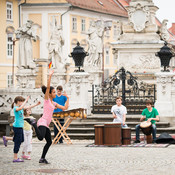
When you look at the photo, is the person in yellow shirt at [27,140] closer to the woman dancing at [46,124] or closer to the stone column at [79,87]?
the woman dancing at [46,124]

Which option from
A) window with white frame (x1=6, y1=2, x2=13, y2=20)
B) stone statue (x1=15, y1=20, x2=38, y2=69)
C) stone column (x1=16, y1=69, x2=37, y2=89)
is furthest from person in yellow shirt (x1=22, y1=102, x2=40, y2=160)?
window with white frame (x1=6, y1=2, x2=13, y2=20)

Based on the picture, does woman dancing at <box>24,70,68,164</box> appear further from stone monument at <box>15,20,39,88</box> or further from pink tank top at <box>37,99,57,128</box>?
stone monument at <box>15,20,39,88</box>

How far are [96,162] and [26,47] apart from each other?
444 inches

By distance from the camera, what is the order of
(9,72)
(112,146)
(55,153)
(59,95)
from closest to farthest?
(55,153)
(112,146)
(59,95)
(9,72)

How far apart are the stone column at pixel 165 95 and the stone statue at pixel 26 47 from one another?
16.5 feet

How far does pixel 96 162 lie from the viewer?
13.0 metres

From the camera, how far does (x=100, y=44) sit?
29094mm

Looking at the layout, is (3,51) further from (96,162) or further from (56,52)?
(96,162)

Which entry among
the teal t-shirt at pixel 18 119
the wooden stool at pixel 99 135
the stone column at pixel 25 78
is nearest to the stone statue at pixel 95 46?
the stone column at pixel 25 78

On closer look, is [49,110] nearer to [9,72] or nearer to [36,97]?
Result: [36,97]

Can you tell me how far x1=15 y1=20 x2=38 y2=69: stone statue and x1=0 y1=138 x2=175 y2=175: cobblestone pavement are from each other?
743cm

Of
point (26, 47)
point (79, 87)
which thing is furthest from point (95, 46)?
point (79, 87)

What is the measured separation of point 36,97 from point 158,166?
31.2ft

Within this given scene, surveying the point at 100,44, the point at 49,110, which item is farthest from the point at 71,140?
the point at 100,44
